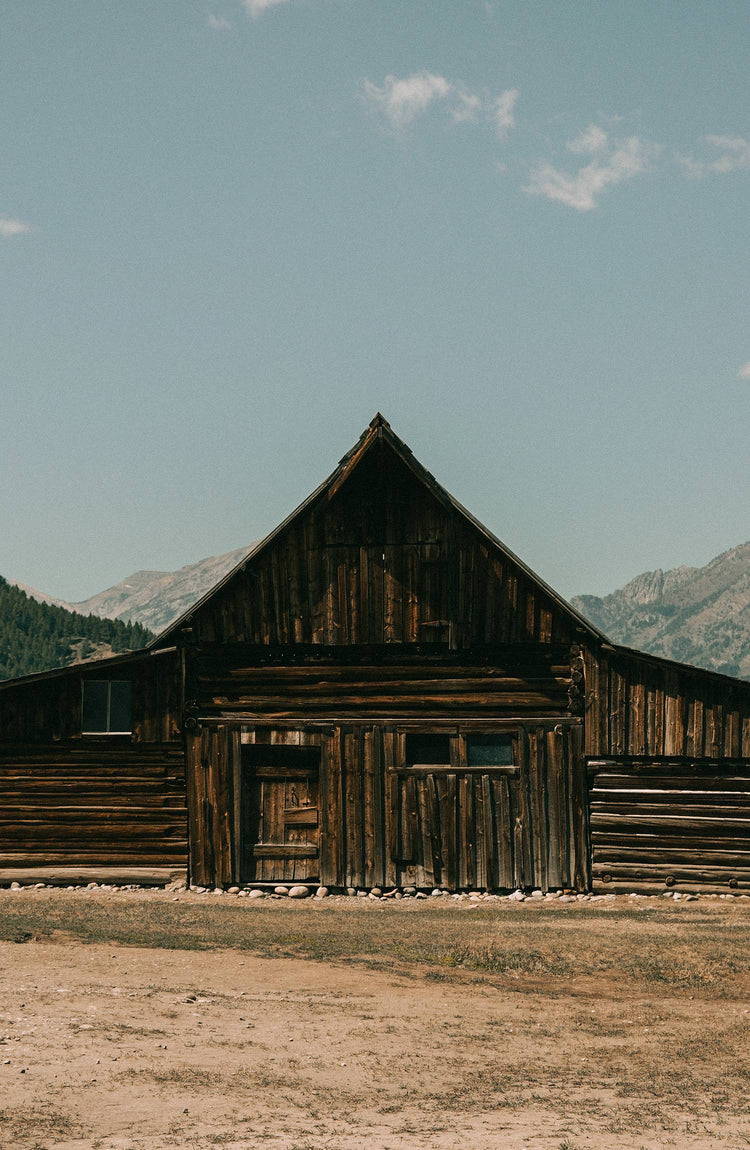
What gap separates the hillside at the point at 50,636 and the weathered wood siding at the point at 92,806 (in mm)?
120794

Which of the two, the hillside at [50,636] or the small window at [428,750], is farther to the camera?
the hillside at [50,636]

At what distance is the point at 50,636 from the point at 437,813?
441 feet

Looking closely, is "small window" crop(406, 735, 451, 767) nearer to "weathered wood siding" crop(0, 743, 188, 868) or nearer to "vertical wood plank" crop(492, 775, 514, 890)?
"vertical wood plank" crop(492, 775, 514, 890)

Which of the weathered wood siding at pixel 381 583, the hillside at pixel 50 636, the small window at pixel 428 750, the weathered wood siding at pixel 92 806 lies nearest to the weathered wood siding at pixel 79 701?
the weathered wood siding at pixel 92 806

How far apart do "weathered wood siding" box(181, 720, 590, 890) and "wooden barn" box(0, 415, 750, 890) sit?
0.13ft

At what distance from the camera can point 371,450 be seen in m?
21.9

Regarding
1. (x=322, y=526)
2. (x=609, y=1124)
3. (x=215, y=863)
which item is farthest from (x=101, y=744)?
(x=609, y=1124)

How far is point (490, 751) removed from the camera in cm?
2175

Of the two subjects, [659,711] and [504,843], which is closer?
[659,711]

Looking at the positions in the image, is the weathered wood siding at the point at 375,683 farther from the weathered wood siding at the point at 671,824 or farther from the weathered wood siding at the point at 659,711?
the weathered wood siding at the point at 671,824

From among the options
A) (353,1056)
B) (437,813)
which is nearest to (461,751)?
(437,813)

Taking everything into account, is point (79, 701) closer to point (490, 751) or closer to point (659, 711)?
point (490, 751)

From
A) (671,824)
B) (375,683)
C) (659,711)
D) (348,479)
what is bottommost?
(671,824)

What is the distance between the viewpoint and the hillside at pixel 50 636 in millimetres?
142500
